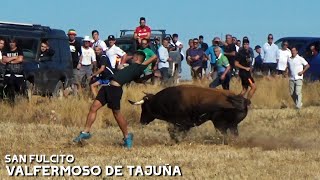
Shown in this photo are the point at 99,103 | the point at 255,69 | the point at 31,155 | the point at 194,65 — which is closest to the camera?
the point at 31,155

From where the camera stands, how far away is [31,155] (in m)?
13.1

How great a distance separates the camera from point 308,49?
3109 cm

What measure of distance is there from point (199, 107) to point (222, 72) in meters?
7.92

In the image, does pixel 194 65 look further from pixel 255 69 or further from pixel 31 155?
pixel 31 155

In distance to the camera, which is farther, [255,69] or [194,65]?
[255,69]

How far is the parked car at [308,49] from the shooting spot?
96.5 feet

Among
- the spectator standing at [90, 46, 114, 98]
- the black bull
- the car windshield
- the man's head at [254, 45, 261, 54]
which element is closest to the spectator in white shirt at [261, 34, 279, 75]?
the car windshield

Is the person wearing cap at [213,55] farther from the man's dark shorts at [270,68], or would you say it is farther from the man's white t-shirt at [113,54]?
the man's dark shorts at [270,68]

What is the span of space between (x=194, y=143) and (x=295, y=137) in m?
2.87

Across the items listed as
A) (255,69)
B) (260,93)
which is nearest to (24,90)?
(260,93)

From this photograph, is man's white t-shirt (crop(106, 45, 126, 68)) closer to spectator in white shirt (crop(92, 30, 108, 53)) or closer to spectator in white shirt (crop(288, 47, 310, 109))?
spectator in white shirt (crop(92, 30, 108, 53))

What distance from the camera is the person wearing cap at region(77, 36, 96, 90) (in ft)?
75.7

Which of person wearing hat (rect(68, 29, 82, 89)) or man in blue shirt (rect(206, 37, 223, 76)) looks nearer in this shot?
person wearing hat (rect(68, 29, 82, 89))

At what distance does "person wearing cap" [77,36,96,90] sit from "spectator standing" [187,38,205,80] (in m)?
A: 5.22
